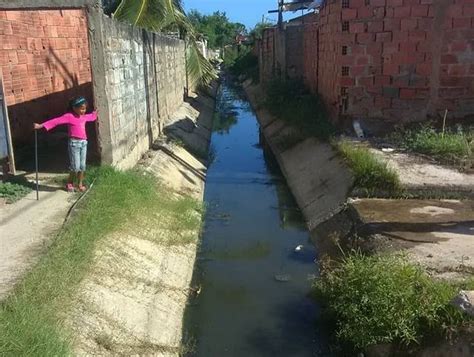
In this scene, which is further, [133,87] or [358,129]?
[358,129]

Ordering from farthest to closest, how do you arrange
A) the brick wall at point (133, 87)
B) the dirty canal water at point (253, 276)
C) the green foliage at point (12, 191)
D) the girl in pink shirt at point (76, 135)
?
the brick wall at point (133, 87) < the girl in pink shirt at point (76, 135) < the green foliage at point (12, 191) < the dirty canal water at point (253, 276)

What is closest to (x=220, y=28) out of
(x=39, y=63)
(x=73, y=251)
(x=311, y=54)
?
(x=311, y=54)

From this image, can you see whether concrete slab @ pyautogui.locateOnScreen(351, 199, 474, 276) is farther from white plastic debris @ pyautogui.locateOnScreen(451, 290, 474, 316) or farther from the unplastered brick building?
the unplastered brick building

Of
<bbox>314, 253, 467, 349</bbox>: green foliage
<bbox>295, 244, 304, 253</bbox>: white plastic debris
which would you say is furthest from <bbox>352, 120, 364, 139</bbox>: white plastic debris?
<bbox>314, 253, 467, 349</bbox>: green foliage

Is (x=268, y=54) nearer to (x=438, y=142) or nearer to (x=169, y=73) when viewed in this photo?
(x=169, y=73)

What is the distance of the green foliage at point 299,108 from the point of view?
38.9 ft

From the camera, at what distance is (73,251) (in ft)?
16.9

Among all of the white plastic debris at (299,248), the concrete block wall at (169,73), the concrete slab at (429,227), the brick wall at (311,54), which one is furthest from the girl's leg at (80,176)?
the brick wall at (311,54)

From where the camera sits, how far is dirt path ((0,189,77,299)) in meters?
4.75

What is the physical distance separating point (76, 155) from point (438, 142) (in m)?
6.56

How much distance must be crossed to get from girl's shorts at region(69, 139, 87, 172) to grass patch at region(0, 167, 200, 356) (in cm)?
36

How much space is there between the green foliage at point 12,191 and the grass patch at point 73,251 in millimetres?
975

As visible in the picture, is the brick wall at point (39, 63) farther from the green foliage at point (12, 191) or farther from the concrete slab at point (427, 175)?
the concrete slab at point (427, 175)

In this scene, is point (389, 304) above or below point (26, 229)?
below
